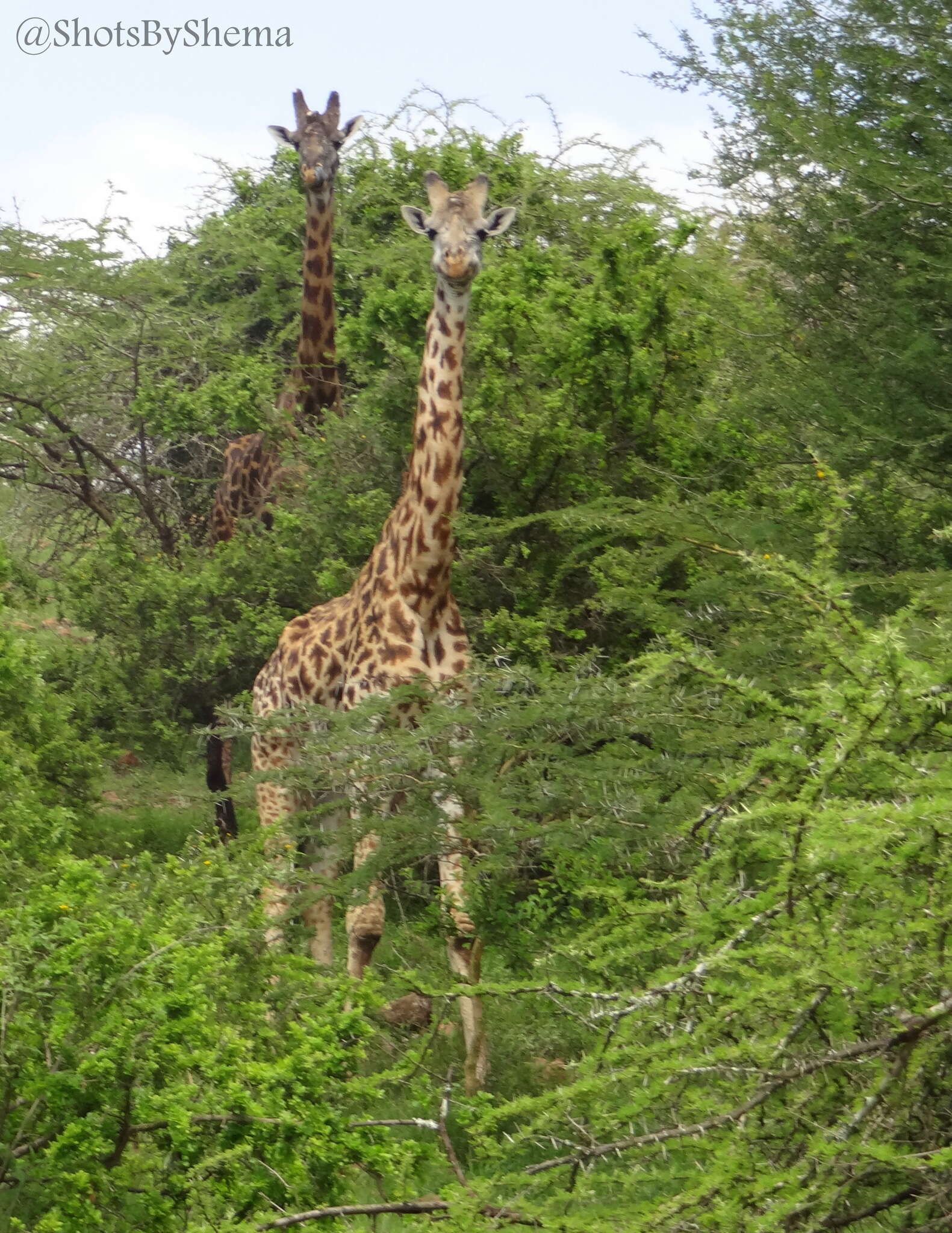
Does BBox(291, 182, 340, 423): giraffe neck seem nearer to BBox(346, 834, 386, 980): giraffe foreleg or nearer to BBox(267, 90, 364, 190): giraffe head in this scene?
BBox(267, 90, 364, 190): giraffe head

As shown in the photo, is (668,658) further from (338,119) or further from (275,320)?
(275,320)

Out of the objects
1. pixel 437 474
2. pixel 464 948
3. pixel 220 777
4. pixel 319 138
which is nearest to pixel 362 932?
pixel 464 948

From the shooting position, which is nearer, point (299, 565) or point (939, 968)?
point (939, 968)

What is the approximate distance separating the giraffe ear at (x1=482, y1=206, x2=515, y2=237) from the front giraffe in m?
3.53

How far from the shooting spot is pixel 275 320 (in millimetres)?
15406

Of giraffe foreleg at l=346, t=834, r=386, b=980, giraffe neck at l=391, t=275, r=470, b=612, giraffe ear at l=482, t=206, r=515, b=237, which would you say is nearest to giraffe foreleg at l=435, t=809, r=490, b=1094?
giraffe foreleg at l=346, t=834, r=386, b=980

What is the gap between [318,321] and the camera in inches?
478

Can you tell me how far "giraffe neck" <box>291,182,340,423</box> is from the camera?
11.9 meters

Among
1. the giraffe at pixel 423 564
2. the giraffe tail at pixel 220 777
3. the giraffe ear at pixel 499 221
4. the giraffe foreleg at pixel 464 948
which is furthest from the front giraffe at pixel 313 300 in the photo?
the giraffe foreleg at pixel 464 948

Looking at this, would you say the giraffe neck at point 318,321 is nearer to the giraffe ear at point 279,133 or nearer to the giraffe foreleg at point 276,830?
the giraffe ear at point 279,133

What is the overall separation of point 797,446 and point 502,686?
293cm

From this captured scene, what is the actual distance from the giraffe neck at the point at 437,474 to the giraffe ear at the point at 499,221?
0.38 m

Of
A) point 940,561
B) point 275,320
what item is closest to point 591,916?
point 940,561

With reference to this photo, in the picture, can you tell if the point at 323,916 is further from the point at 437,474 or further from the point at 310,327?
the point at 310,327
